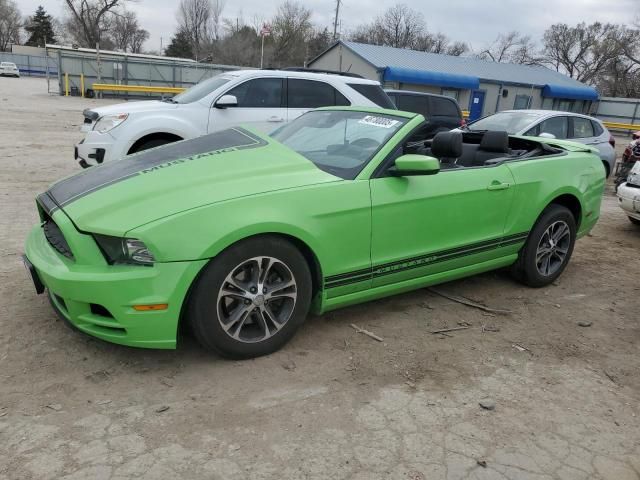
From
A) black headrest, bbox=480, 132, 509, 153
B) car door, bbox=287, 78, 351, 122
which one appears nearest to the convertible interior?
black headrest, bbox=480, 132, 509, 153

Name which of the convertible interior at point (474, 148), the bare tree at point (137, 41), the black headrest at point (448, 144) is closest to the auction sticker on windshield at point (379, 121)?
the convertible interior at point (474, 148)

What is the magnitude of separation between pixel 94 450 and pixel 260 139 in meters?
2.37

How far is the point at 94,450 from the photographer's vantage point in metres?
2.35

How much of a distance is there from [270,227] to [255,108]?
203 inches

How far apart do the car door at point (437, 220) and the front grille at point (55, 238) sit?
1.85 m

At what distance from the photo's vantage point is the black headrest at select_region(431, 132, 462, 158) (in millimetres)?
3783

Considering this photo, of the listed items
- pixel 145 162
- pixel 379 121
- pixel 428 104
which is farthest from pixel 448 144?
pixel 428 104

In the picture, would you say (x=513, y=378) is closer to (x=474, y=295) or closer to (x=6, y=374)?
(x=474, y=295)

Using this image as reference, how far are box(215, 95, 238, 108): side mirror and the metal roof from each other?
77.9 feet

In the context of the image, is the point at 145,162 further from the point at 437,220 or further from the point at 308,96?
the point at 308,96

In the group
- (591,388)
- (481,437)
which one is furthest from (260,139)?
(591,388)

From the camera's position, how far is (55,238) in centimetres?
309

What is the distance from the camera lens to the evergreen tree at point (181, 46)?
78588mm

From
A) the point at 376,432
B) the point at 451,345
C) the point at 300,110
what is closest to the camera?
the point at 376,432
